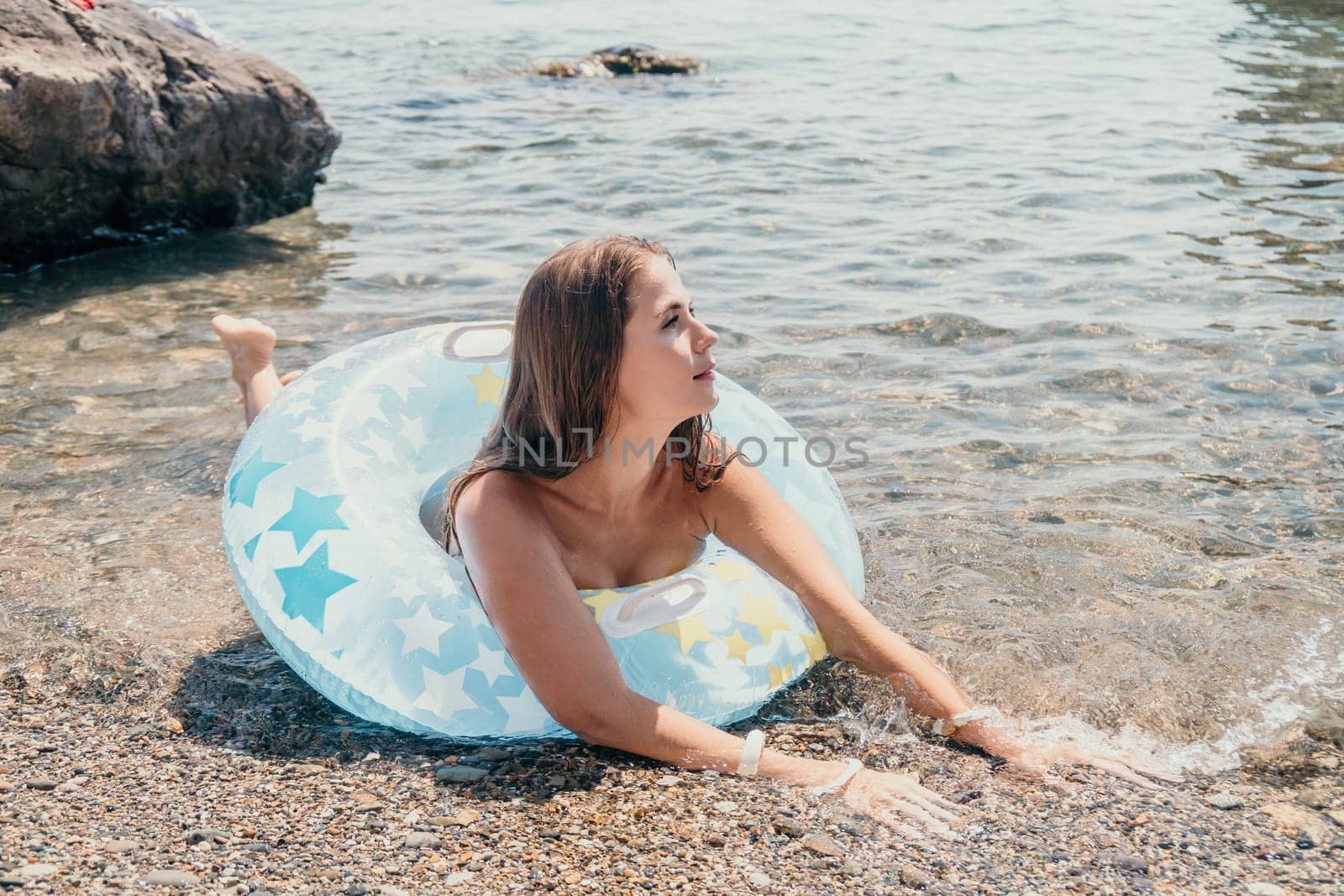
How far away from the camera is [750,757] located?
9.63 ft

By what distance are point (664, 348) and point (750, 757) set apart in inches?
38.5

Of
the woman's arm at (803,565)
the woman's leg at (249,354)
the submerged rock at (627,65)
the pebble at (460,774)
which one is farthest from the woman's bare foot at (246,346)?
the submerged rock at (627,65)

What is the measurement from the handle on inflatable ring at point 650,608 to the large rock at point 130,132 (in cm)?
505

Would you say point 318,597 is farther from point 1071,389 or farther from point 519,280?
point 519,280

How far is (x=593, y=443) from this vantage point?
3162 mm

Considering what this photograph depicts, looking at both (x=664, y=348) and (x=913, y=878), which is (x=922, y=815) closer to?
(x=913, y=878)

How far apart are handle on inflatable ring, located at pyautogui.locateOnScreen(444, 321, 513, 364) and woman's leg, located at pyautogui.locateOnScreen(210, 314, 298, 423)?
1020mm

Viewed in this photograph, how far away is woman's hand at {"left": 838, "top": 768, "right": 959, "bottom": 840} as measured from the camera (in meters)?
2.74

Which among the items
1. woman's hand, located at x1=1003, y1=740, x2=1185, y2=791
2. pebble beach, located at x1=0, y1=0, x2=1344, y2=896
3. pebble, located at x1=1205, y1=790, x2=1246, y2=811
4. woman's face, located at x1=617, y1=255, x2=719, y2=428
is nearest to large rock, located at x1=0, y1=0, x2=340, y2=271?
pebble beach, located at x1=0, y1=0, x2=1344, y2=896

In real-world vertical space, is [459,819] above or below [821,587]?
below

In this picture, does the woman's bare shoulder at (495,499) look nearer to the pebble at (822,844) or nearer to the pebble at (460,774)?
the pebble at (460,774)

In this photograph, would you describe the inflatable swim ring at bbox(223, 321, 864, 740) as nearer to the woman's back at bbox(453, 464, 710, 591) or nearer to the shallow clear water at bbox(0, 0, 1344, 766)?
the woman's back at bbox(453, 464, 710, 591)

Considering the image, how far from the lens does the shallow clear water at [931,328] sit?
152 inches

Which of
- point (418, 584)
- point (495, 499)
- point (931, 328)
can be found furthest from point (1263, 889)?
point (931, 328)
